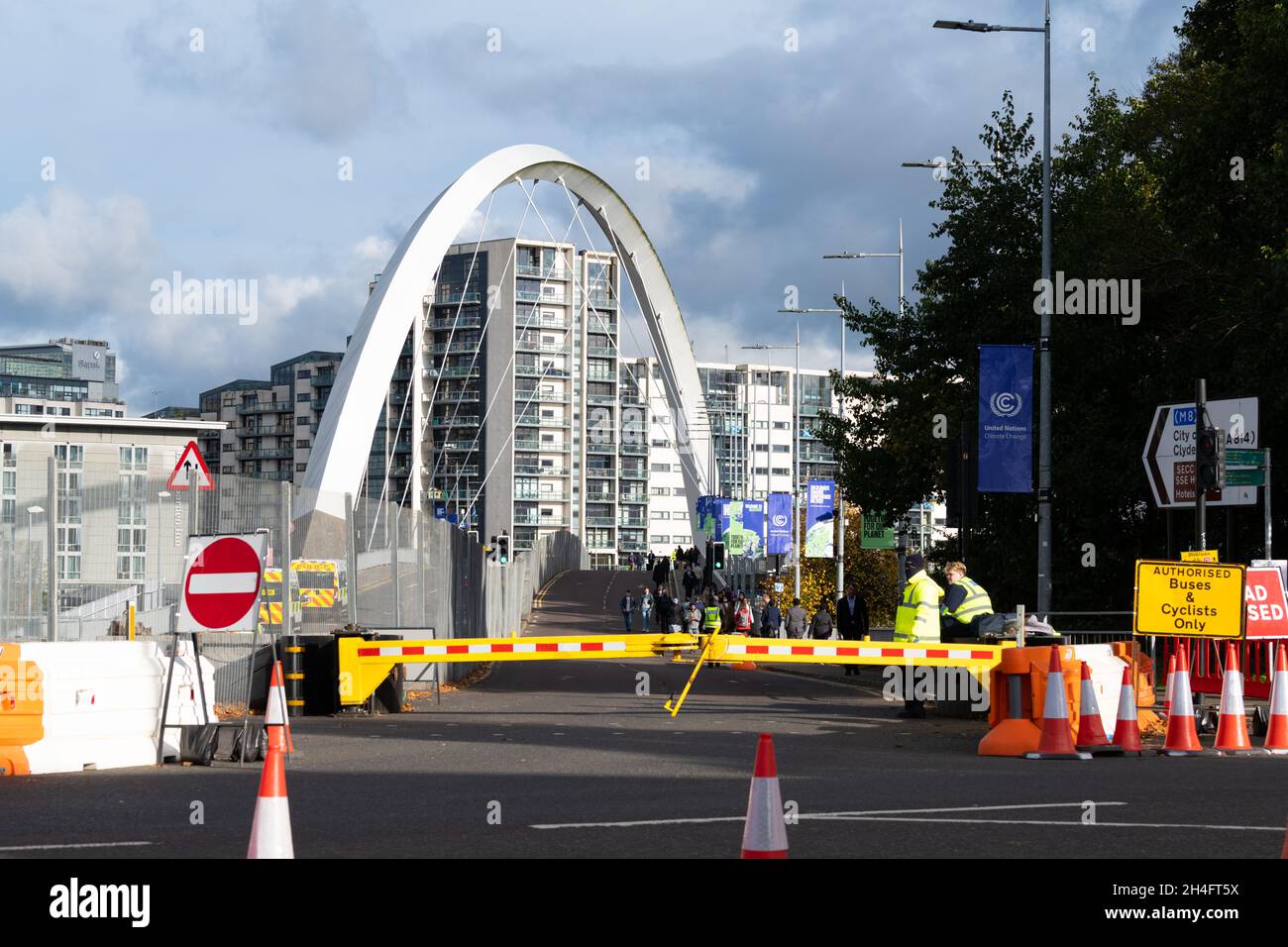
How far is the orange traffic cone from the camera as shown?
1634cm

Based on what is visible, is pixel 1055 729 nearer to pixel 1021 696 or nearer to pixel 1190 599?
pixel 1021 696

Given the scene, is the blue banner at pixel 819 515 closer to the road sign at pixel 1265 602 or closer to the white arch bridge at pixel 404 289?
the white arch bridge at pixel 404 289

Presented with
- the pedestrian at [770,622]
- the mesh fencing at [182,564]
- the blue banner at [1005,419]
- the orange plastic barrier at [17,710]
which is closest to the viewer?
the orange plastic barrier at [17,710]

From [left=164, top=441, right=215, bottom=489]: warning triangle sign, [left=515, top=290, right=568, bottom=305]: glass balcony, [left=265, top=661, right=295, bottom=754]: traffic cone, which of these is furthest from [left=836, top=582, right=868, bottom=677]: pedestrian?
[left=515, top=290, right=568, bottom=305]: glass balcony

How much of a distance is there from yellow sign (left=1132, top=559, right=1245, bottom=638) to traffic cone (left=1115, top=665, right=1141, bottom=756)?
2.17m

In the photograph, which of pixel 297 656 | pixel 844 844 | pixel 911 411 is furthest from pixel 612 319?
pixel 844 844

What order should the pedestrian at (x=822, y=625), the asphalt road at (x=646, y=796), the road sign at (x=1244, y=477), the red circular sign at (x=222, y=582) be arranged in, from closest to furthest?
1. the asphalt road at (x=646, y=796)
2. the red circular sign at (x=222, y=582)
3. the road sign at (x=1244, y=477)
4. the pedestrian at (x=822, y=625)

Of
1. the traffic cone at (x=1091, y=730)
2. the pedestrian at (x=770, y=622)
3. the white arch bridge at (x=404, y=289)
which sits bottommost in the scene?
the pedestrian at (x=770, y=622)

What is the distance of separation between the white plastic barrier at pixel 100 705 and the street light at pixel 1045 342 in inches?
684

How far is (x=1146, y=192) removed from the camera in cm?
3666

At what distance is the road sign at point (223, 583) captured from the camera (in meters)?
14.7

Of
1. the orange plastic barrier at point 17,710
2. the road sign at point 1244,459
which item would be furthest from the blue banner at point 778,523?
the orange plastic barrier at point 17,710
